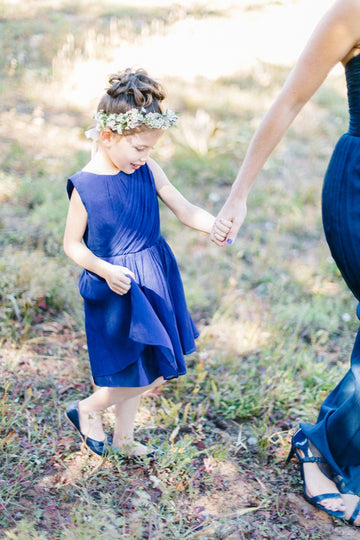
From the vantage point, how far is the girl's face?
6.73 ft

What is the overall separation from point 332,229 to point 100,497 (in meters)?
1.42

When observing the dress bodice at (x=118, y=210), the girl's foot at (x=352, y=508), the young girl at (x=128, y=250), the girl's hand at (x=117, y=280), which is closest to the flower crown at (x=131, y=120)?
the young girl at (x=128, y=250)

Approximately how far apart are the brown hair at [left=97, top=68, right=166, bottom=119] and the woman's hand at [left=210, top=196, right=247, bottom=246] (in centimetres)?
49

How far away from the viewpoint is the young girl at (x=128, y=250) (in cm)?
206

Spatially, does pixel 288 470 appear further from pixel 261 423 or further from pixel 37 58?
pixel 37 58

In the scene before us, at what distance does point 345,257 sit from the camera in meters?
2.12

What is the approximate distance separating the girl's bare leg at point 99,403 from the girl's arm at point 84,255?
470 millimetres

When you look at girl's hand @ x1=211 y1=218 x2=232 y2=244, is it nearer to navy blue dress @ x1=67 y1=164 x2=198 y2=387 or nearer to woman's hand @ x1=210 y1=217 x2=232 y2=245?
woman's hand @ x1=210 y1=217 x2=232 y2=245

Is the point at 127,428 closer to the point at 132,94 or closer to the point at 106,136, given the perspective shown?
the point at 106,136

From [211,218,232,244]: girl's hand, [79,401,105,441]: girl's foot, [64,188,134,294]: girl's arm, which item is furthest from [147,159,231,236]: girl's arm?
[79,401,105,441]: girl's foot

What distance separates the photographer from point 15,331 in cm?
321

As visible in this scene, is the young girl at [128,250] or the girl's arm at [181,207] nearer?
the young girl at [128,250]

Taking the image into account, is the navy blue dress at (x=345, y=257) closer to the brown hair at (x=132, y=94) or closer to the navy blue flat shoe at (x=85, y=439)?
the brown hair at (x=132, y=94)

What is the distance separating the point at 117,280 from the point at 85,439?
31.5 inches
